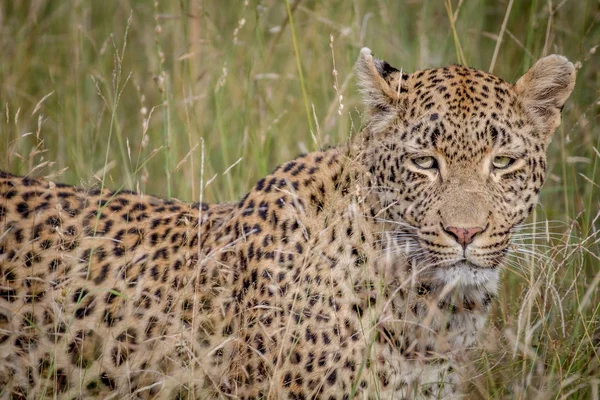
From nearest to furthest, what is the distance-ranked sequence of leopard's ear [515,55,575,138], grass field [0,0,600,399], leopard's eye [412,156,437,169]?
leopard's eye [412,156,437,169] < leopard's ear [515,55,575,138] < grass field [0,0,600,399]

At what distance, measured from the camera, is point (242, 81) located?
862 cm

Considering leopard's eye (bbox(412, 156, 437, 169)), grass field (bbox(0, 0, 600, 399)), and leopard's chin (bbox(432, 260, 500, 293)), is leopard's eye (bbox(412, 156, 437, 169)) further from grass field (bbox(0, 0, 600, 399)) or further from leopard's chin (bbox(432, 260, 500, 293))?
grass field (bbox(0, 0, 600, 399))

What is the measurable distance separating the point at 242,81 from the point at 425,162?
4.12 m

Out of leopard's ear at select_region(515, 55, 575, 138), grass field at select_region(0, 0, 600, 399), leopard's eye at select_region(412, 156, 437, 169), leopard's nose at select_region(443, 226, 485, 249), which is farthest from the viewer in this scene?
grass field at select_region(0, 0, 600, 399)

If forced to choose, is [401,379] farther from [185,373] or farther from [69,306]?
[69,306]

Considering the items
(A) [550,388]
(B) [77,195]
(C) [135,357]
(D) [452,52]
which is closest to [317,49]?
(D) [452,52]

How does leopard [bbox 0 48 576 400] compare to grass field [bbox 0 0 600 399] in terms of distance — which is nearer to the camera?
leopard [bbox 0 48 576 400]

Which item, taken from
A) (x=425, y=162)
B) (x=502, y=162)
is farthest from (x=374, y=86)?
(x=502, y=162)

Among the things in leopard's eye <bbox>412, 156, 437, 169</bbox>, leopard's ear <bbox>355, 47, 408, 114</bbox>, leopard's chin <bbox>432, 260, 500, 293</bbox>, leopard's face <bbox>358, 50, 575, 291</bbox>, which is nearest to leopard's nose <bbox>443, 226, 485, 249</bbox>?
leopard's face <bbox>358, 50, 575, 291</bbox>

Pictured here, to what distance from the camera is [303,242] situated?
189 inches

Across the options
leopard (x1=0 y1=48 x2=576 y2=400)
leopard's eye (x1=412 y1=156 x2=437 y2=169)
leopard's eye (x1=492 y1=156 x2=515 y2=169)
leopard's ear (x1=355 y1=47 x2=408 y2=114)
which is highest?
leopard's ear (x1=355 y1=47 x2=408 y2=114)

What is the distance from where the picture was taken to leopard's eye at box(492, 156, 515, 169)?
189 inches

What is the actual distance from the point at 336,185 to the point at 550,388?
4.97ft

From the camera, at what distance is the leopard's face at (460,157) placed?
455 centimetres
